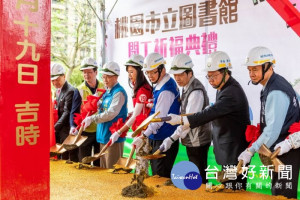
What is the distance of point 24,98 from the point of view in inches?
48.7

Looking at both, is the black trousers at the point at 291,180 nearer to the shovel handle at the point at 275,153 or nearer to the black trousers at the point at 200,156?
the shovel handle at the point at 275,153

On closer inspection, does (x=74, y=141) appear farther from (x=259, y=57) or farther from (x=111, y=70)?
(x=259, y=57)

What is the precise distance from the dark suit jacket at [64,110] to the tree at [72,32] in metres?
3.78

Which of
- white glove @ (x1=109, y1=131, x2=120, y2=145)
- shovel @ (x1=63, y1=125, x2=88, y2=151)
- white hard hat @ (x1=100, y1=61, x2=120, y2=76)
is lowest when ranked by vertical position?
shovel @ (x1=63, y1=125, x2=88, y2=151)

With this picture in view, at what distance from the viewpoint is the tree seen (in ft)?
26.6

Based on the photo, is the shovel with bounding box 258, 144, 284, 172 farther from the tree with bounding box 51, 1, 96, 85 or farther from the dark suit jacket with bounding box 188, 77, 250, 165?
the tree with bounding box 51, 1, 96, 85

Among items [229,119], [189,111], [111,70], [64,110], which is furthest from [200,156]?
[64,110]

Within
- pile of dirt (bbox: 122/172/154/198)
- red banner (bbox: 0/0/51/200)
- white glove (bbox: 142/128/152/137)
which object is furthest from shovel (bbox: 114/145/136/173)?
red banner (bbox: 0/0/51/200)

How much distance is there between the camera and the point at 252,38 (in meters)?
3.21

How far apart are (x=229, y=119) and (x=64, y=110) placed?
7.04 ft

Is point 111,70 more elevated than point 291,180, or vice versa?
point 111,70

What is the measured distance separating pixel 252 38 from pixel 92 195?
202 cm

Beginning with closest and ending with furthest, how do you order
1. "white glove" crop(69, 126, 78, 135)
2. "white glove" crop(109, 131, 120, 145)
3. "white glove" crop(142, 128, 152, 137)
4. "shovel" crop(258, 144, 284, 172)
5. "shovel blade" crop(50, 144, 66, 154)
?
"shovel" crop(258, 144, 284, 172), "white glove" crop(142, 128, 152, 137), "shovel blade" crop(50, 144, 66, 154), "white glove" crop(109, 131, 120, 145), "white glove" crop(69, 126, 78, 135)

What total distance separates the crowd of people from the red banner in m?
0.91
